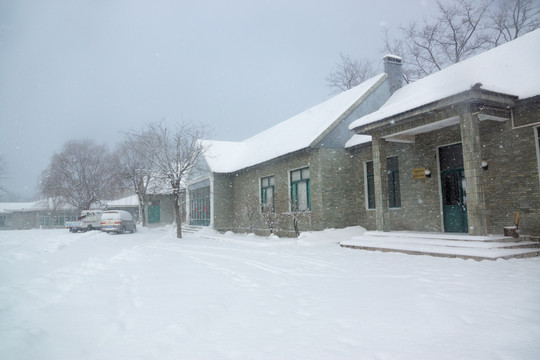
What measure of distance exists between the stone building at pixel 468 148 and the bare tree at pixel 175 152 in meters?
9.53

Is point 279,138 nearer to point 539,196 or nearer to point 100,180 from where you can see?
point 539,196

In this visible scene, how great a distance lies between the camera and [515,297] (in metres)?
4.63

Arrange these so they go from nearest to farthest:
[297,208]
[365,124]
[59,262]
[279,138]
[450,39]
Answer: [59,262]
[365,124]
[297,208]
[279,138]
[450,39]

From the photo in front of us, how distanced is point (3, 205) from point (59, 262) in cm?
5462

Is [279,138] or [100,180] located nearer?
[279,138]

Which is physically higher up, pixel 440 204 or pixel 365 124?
pixel 365 124

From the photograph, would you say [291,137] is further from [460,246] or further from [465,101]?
[460,246]

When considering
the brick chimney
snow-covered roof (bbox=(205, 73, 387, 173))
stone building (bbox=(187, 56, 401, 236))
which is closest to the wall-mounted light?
stone building (bbox=(187, 56, 401, 236))

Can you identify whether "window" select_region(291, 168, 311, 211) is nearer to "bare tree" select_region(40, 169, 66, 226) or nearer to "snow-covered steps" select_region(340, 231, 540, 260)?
"snow-covered steps" select_region(340, 231, 540, 260)

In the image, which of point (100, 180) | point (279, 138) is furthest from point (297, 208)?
point (100, 180)

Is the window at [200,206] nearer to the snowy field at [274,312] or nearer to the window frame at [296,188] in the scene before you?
the window frame at [296,188]

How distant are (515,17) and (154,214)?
1373 inches

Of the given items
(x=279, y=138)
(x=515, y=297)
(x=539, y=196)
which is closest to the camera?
(x=515, y=297)

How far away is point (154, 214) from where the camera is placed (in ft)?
129
